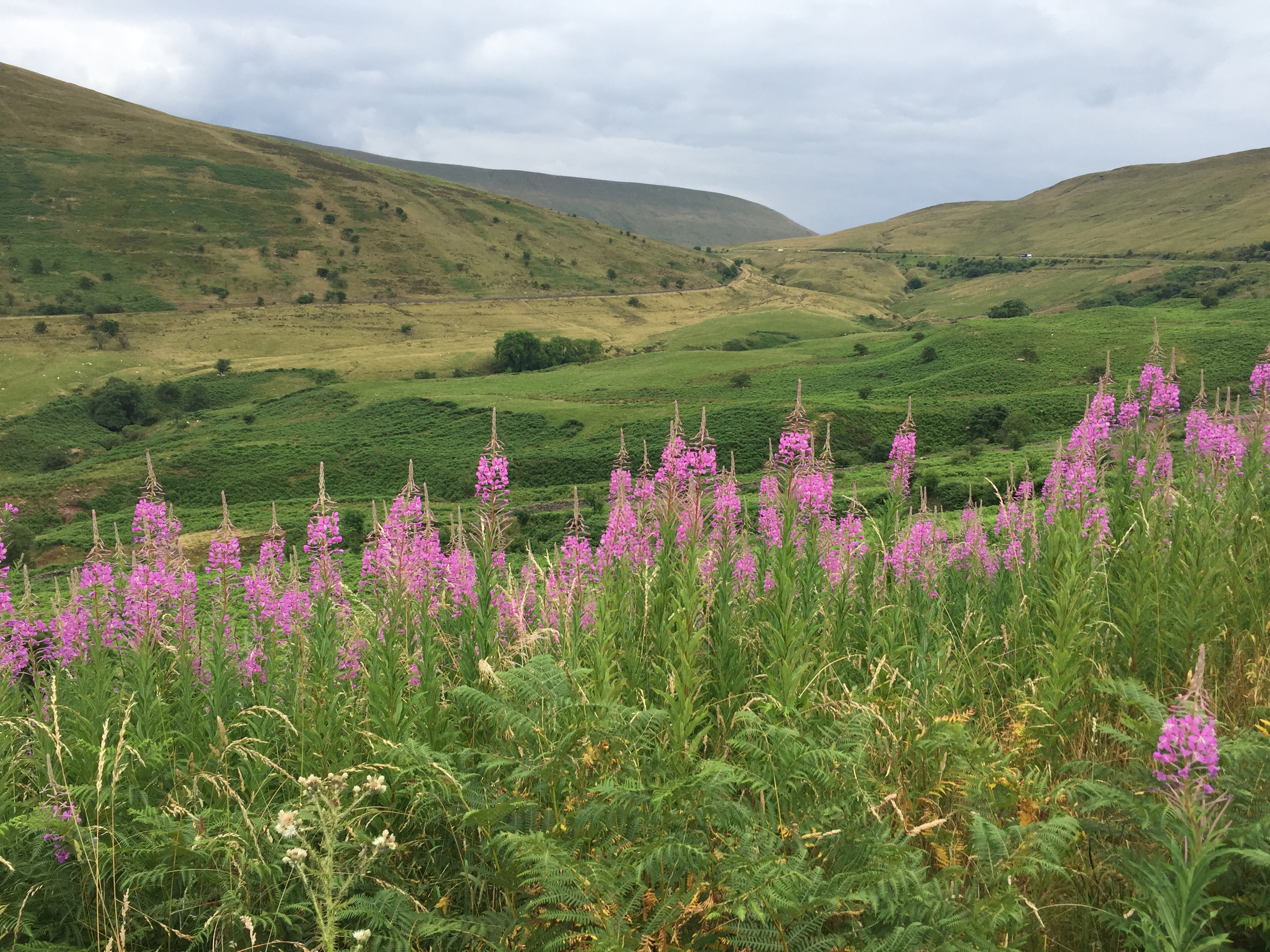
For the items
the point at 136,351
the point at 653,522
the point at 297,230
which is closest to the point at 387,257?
the point at 297,230

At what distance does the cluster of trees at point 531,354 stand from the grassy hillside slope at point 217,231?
144 ft

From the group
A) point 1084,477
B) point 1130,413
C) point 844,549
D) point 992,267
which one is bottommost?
point 844,549

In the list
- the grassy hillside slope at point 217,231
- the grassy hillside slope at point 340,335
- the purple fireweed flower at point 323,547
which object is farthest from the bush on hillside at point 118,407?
the purple fireweed flower at point 323,547

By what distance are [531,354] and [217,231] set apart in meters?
81.5

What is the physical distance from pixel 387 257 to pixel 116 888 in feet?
569

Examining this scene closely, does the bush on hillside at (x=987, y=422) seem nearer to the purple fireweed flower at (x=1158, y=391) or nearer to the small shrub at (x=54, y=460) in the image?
the purple fireweed flower at (x=1158, y=391)

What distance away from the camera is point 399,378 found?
10862cm

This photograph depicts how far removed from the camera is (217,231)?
15550cm

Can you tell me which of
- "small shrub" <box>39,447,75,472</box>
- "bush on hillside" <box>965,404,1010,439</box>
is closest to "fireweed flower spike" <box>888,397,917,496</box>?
"bush on hillside" <box>965,404,1010,439</box>

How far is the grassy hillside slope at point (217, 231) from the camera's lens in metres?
136

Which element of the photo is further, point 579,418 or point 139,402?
point 139,402

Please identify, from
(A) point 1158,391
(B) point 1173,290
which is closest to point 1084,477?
(A) point 1158,391

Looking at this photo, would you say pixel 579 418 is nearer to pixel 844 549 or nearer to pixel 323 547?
pixel 844 549

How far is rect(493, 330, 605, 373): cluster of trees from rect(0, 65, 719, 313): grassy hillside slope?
1729 inches
